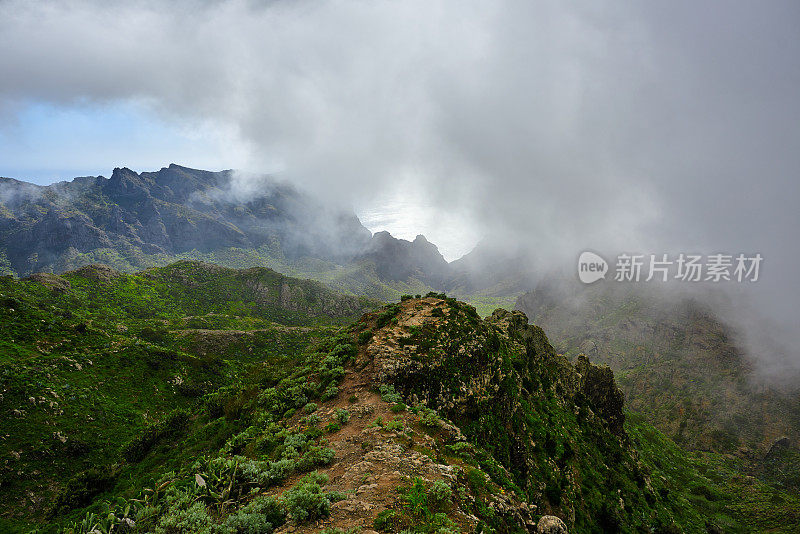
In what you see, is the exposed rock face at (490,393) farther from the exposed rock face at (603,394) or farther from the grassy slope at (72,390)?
the grassy slope at (72,390)

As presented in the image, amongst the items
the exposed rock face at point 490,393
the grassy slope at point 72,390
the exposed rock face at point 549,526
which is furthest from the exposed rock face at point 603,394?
the grassy slope at point 72,390

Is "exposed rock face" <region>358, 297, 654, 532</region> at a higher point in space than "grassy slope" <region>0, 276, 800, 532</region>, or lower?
higher

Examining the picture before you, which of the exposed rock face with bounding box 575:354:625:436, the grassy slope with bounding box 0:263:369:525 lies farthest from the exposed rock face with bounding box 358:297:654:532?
the grassy slope with bounding box 0:263:369:525

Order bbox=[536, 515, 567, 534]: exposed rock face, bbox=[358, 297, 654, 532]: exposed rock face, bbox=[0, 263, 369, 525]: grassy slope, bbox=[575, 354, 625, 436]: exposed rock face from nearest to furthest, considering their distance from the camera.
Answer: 1. bbox=[536, 515, 567, 534]: exposed rock face
2. bbox=[358, 297, 654, 532]: exposed rock face
3. bbox=[0, 263, 369, 525]: grassy slope
4. bbox=[575, 354, 625, 436]: exposed rock face

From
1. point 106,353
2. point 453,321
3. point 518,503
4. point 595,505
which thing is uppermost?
point 453,321

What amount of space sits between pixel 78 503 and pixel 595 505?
170 ft

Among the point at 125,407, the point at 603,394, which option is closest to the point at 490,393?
the point at 603,394

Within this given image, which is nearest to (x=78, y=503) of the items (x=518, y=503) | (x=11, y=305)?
(x=518, y=503)

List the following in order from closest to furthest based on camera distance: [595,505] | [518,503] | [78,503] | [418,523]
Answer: [418,523], [518,503], [78,503], [595,505]

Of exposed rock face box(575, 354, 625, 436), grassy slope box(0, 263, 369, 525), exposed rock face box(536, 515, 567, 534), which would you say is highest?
exposed rock face box(575, 354, 625, 436)

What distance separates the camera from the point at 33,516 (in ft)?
107

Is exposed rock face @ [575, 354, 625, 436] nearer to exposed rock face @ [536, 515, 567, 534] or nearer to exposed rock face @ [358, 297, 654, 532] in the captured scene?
exposed rock face @ [358, 297, 654, 532]

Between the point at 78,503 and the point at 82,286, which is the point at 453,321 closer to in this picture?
the point at 78,503

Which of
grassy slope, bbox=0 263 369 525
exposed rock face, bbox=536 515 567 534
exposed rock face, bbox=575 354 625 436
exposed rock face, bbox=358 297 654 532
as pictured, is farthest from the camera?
exposed rock face, bbox=575 354 625 436
